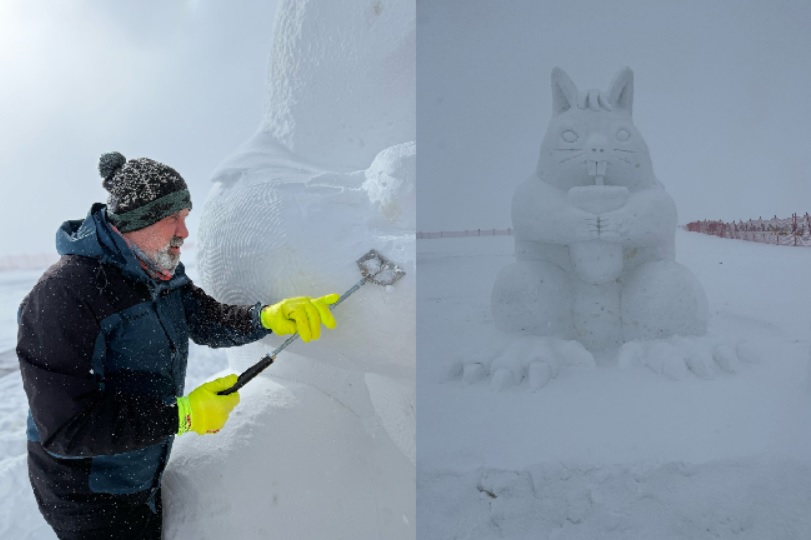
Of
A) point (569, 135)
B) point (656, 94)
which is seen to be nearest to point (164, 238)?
point (569, 135)

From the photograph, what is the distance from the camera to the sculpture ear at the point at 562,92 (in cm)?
125

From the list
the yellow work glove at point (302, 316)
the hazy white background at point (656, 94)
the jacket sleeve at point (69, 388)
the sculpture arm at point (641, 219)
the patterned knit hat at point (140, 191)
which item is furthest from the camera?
the sculpture arm at point (641, 219)

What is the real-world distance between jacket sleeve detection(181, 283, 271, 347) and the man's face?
9cm

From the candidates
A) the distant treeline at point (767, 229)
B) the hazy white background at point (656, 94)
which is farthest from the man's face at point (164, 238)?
the distant treeline at point (767, 229)

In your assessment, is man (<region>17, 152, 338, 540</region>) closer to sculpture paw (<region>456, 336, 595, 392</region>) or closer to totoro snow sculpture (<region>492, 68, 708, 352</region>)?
sculpture paw (<region>456, 336, 595, 392</region>)

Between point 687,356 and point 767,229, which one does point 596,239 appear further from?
point 767,229

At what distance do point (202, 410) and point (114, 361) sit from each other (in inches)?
6.3

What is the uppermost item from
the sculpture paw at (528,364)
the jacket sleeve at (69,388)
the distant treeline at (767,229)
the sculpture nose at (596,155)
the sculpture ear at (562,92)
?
the sculpture ear at (562,92)

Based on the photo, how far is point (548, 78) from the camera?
128 cm

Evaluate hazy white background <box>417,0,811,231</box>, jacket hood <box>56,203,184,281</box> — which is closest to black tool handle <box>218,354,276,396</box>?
jacket hood <box>56,203,184,281</box>

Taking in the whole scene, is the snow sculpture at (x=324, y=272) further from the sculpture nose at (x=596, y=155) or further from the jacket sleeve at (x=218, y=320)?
the sculpture nose at (x=596, y=155)

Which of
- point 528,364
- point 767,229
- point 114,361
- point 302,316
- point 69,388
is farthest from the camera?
point 767,229

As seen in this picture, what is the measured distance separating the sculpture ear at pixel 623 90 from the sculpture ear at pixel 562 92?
9cm

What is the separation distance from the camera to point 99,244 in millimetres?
770
